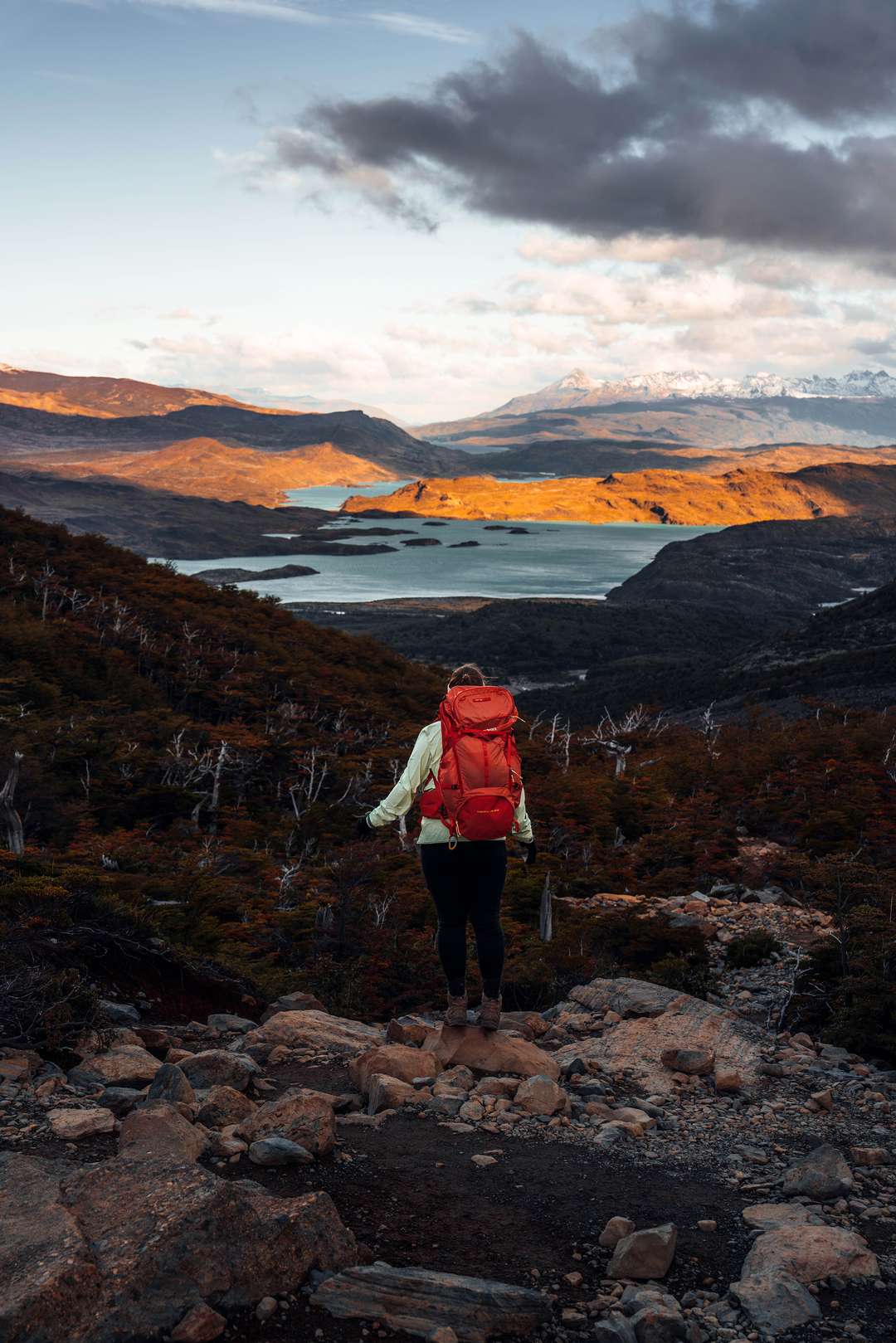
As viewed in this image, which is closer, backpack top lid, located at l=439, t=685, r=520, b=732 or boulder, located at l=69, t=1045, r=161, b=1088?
boulder, located at l=69, t=1045, r=161, b=1088

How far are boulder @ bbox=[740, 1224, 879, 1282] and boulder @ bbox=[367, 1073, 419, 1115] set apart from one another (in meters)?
1.94

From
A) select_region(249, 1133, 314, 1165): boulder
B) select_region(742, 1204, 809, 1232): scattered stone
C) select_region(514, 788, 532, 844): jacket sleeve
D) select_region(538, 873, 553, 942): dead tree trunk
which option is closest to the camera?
select_region(742, 1204, 809, 1232): scattered stone

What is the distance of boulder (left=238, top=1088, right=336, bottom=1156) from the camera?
416cm

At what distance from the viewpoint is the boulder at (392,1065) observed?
5375 mm

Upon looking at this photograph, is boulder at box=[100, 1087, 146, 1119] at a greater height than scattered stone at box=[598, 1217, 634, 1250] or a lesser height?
lesser

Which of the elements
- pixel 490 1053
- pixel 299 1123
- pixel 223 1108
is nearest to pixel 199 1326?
pixel 299 1123

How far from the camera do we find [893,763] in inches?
756

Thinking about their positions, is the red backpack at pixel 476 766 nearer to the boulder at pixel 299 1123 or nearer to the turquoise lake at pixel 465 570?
the boulder at pixel 299 1123

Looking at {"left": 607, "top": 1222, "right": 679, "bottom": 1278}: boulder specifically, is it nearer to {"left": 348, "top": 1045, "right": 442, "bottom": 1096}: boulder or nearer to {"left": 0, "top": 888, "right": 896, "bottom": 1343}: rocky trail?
{"left": 0, "top": 888, "right": 896, "bottom": 1343}: rocky trail

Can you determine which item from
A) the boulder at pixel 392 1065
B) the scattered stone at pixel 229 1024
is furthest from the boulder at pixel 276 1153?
the scattered stone at pixel 229 1024

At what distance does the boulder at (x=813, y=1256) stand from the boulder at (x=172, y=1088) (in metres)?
2.47

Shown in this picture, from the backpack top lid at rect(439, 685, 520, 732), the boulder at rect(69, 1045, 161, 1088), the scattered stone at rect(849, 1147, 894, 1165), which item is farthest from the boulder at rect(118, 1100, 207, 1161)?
the scattered stone at rect(849, 1147, 894, 1165)

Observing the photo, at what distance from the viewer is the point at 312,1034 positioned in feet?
20.2

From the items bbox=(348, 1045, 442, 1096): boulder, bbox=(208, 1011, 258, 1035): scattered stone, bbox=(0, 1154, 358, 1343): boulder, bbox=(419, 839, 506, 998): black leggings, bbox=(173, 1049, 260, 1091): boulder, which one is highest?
bbox=(419, 839, 506, 998): black leggings
